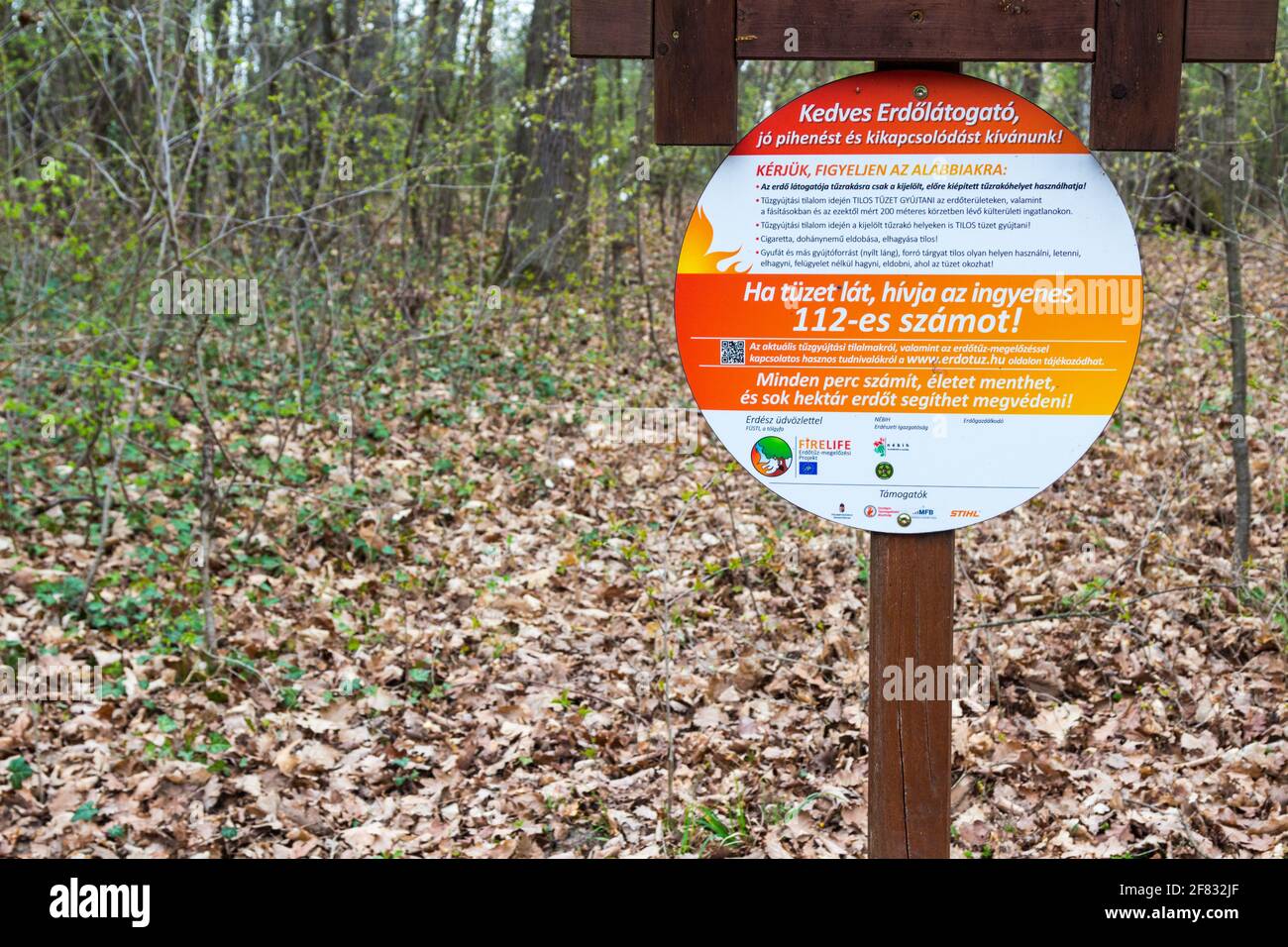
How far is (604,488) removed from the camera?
7.96 metres

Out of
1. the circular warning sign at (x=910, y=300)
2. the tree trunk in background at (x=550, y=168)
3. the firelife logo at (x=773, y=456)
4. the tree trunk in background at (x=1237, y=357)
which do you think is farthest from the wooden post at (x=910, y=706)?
the tree trunk in background at (x=550, y=168)

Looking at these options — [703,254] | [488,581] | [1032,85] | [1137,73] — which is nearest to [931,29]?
[1137,73]

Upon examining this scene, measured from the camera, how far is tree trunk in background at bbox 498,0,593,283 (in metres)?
11.5

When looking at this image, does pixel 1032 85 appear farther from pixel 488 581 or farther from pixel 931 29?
pixel 931 29

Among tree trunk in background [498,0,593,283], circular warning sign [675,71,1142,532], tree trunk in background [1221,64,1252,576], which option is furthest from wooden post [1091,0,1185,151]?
tree trunk in background [498,0,593,283]

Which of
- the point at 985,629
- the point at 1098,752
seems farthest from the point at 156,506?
the point at 1098,752

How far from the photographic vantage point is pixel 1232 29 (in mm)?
2561

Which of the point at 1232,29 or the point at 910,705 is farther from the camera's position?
the point at 910,705

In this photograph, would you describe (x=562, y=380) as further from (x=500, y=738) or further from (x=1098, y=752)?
(x=1098, y=752)

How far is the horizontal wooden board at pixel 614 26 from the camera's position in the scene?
2615 mm

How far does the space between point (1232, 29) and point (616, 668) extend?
387 centimetres

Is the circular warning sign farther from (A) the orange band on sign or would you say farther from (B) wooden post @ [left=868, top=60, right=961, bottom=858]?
(B) wooden post @ [left=868, top=60, right=961, bottom=858]
